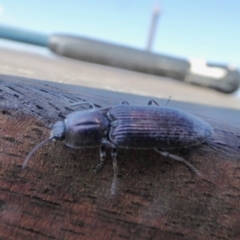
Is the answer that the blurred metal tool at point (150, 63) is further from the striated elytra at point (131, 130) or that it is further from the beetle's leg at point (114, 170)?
the beetle's leg at point (114, 170)

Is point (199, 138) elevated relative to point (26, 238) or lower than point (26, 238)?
elevated

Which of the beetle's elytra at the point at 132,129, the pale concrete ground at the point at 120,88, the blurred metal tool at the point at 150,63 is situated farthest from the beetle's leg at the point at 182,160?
the blurred metal tool at the point at 150,63

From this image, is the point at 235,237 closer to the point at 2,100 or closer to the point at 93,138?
the point at 93,138

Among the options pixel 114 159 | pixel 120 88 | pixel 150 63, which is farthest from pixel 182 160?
pixel 150 63

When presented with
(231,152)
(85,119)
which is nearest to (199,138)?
(231,152)

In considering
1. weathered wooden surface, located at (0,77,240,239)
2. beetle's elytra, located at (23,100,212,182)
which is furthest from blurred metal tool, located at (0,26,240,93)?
weathered wooden surface, located at (0,77,240,239)

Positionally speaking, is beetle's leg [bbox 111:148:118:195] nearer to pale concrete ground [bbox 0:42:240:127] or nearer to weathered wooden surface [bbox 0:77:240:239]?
weathered wooden surface [bbox 0:77:240:239]
